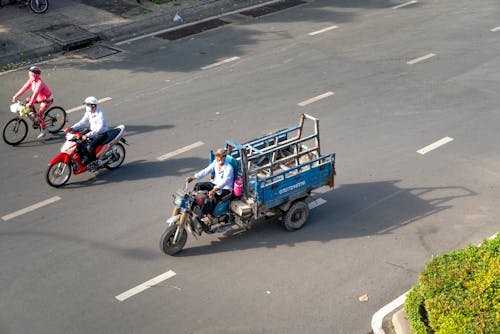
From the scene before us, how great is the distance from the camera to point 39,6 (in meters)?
23.5

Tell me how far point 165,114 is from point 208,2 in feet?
30.0

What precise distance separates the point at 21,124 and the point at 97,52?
19.1ft

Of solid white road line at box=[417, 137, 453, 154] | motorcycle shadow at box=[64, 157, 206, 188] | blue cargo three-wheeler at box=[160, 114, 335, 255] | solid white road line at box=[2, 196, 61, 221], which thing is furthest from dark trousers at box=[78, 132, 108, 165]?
solid white road line at box=[417, 137, 453, 154]

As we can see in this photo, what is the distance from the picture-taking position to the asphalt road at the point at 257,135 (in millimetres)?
10867

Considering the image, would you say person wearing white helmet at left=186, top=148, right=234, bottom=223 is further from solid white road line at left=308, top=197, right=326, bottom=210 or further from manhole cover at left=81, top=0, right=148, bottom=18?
manhole cover at left=81, top=0, right=148, bottom=18

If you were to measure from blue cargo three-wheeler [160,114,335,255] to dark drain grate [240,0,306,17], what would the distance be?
1231cm

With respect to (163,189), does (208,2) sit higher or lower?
higher

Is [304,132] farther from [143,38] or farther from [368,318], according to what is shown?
[143,38]

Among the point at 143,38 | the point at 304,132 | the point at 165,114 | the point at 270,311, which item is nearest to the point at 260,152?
the point at 270,311

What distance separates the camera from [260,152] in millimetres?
12297

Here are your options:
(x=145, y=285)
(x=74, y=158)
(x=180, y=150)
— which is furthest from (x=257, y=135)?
(x=145, y=285)

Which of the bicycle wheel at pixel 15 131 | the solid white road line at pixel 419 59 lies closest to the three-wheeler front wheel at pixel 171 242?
the bicycle wheel at pixel 15 131

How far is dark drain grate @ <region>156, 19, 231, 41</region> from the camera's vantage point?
2235 centimetres

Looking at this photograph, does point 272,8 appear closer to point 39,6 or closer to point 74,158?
point 39,6
